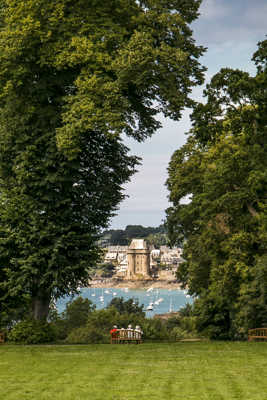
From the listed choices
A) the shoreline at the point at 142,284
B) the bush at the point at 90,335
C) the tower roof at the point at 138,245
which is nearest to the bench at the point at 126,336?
the bush at the point at 90,335

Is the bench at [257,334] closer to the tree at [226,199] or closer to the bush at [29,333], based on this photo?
the tree at [226,199]

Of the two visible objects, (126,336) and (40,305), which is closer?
(126,336)

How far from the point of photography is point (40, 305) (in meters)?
23.1

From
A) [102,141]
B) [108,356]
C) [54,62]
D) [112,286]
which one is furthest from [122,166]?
[112,286]

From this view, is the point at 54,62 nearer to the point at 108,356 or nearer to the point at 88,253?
the point at 88,253

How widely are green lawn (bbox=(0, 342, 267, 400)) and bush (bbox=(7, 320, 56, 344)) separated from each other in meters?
3.36


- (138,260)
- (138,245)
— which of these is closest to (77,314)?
(138,260)

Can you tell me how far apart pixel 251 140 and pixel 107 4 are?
8058 mm

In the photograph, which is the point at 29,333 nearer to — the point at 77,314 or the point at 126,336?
the point at 126,336

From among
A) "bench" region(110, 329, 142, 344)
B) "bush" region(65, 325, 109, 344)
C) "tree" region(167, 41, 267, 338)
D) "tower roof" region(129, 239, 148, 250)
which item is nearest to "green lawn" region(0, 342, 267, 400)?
"bench" region(110, 329, 142, 344)

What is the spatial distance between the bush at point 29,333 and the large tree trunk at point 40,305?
1036 mm

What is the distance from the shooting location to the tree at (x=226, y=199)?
67.1 ft

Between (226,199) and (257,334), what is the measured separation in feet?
25.7

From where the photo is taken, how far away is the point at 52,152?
2156 cm
